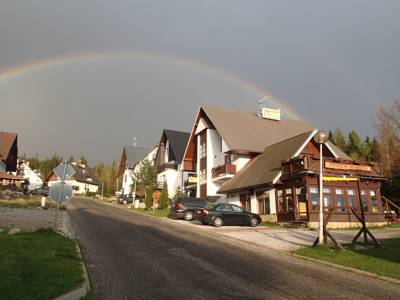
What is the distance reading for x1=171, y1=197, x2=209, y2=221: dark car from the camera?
3085 cm

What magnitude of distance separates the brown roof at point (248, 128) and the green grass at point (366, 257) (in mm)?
22598

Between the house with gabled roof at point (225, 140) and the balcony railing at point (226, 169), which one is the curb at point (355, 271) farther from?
the balcony railing at point (226, 169)

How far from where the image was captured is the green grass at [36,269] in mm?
6535

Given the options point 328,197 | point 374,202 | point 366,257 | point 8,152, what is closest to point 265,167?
point 328,197

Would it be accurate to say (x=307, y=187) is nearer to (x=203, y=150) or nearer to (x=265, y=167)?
(x=265, y=167)

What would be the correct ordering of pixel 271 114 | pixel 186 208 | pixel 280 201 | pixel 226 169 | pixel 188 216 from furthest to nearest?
1. pixel 271 114
2. pixel 226 169
3. pixel 186 208
4. pixel 188 216
5. pixel 280 201

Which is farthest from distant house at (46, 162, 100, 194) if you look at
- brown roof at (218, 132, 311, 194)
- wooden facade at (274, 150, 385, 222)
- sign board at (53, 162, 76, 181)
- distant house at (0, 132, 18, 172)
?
sign board at (53, 162, 76, 181)

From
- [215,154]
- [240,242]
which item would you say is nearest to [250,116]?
[215,154]

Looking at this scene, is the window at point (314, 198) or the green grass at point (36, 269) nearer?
the green grass at point (36, 269)

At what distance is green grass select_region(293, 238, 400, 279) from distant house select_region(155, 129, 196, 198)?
3883 cm

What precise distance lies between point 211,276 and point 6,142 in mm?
70905

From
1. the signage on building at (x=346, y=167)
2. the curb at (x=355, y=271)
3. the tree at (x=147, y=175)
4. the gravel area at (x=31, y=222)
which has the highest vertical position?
the tree at (x=147, y=175)

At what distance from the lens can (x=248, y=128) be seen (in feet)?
138

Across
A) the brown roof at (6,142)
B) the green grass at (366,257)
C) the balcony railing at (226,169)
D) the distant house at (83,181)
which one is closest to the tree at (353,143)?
the balcony railing at (226,169)
